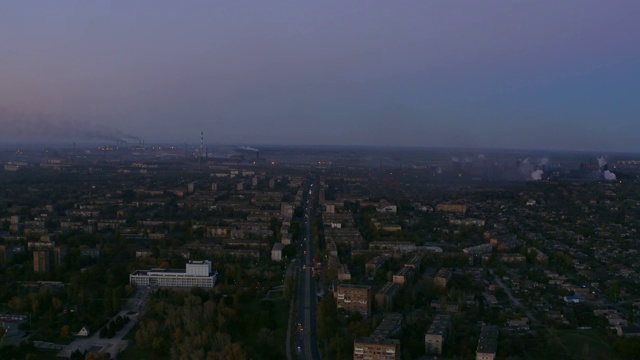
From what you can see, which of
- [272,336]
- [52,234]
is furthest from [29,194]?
[272,336]

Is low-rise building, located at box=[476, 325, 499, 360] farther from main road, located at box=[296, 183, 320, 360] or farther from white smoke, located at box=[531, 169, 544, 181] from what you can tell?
white smoke, located at box=[531, 169, 544, 181]

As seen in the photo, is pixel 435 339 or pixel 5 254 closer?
pixel 435 339

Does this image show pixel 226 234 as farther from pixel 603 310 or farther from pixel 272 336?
pixel 603 310

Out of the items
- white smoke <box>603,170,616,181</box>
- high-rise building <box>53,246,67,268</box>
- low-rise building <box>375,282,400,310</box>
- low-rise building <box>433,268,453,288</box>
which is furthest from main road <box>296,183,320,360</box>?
white smoke <box>603,170,616,181</box>

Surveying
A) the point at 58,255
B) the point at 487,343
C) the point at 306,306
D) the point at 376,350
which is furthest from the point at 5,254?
the point at 487,343

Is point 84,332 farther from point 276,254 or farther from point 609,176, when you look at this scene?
point 609,176

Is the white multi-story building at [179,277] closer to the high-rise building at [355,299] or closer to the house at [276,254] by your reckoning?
the house at [276,254]
